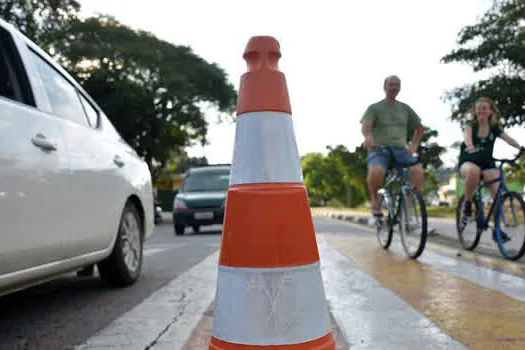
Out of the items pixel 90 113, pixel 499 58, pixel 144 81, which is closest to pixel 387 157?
pixel 90 113

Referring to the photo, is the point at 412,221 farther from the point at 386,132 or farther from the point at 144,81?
the point at 144,81

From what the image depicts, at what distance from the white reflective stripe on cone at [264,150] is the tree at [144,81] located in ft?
89.5

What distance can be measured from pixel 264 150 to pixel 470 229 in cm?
508

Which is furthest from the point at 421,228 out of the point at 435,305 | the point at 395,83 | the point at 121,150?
the point at 121,150

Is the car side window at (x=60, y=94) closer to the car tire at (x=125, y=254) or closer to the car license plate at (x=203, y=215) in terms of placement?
the car tire at (x=125, y=254)

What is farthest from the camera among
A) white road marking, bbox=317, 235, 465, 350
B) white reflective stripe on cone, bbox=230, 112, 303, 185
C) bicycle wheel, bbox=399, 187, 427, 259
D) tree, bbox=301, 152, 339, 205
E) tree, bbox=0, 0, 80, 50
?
tree, bbox=301, 152, 339, 205

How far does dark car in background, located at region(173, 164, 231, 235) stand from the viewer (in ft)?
43.3

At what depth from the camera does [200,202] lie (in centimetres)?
1338

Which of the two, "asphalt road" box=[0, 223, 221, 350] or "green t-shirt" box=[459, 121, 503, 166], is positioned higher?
"green t-shirt" box=[459, 121, 503, 166]

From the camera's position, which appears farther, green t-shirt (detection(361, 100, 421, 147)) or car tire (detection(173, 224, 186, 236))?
car tire (detection(173, 224, 186, 236))

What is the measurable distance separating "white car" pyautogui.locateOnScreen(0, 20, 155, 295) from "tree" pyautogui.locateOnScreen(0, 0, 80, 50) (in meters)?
16.1

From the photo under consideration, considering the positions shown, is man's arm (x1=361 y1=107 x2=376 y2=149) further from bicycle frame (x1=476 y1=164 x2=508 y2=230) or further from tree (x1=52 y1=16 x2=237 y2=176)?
tree (x1=52 y1=16 x2=237 y2=176)

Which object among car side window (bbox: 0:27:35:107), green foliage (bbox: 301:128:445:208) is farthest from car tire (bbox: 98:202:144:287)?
green foliage (bbox: 301:128:445:208)

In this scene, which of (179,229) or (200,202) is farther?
(179,229)
